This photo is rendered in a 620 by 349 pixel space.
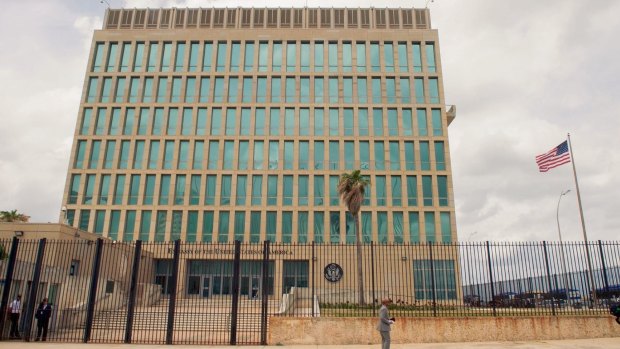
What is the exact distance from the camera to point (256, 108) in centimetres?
4919

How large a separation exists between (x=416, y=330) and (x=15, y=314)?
47.3 feet

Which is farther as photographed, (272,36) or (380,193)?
(272,36)

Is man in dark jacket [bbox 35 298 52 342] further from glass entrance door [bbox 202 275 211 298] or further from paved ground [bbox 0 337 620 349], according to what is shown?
glass entrance door [bbox 202 275 211 298]

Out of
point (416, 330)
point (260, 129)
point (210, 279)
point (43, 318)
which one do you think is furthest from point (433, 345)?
point (260, 129)

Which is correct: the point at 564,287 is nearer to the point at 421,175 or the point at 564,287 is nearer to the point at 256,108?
the point at 421,175

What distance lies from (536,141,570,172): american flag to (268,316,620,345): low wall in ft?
46.3

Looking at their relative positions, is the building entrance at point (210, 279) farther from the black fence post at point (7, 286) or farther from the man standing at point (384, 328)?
the man standing at point (384, 328)

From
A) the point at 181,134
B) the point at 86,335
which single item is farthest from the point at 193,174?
the point at 86,335

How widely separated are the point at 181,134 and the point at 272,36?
15689mm

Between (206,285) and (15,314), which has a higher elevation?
(206,285)

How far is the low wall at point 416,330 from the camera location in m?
15.2

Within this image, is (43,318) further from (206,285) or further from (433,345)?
(206,285)

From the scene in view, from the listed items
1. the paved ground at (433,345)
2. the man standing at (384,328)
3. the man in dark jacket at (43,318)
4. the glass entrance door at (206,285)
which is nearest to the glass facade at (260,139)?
the glass entrance door at (206,285)

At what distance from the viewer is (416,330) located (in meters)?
15.4
